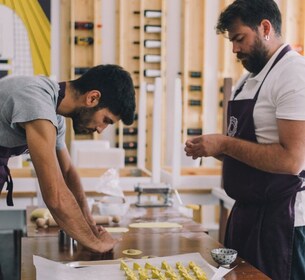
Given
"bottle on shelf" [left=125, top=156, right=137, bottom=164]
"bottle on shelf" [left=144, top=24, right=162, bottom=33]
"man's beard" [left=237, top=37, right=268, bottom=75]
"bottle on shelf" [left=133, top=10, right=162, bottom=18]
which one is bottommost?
"bottle on shelf" [left=125, top=156, right=137, bottom=164]

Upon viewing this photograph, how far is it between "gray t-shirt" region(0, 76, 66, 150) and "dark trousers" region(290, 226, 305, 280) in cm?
98

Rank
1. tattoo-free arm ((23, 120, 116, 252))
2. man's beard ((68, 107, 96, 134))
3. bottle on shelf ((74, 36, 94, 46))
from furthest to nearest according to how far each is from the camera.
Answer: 1. bottle on shelf ((74, 36, 94, 46))
2. man's beard ((68, 107, 96, 134))
3. tattoo-free arm ((23, 120, 116, 252))

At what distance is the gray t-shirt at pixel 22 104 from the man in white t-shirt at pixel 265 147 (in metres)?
0.60

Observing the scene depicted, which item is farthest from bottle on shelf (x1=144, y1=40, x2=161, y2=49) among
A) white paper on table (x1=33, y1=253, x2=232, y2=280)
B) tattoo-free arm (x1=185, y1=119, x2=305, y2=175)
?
white paper on table (x1=33, y1=253, x2=232, y2=280)

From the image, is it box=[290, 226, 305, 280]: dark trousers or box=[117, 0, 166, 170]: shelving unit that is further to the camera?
box=[117, 0, 166, 170]: shelving unit

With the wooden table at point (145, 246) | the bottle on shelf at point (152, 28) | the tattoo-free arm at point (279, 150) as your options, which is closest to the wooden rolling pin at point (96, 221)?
the wooden table at point (145, 246)

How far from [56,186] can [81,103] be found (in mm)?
387

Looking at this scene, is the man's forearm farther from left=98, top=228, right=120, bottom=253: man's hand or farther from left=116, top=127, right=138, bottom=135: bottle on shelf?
left=116, top=127, right=138, bottom=135: bottle on shelf

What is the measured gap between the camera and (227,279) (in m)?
1.58

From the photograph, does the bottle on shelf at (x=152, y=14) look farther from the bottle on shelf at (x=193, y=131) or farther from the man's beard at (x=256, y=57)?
the man's beard at (x=256, y=57)

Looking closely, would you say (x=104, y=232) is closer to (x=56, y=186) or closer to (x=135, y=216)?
(x=56, y=186)

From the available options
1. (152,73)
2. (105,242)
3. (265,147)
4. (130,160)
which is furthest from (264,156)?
(152,73)

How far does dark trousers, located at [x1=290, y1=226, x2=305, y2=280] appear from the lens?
6.42 ft

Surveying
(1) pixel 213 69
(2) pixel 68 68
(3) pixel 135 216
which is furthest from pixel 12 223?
(1) pixel 213 69
